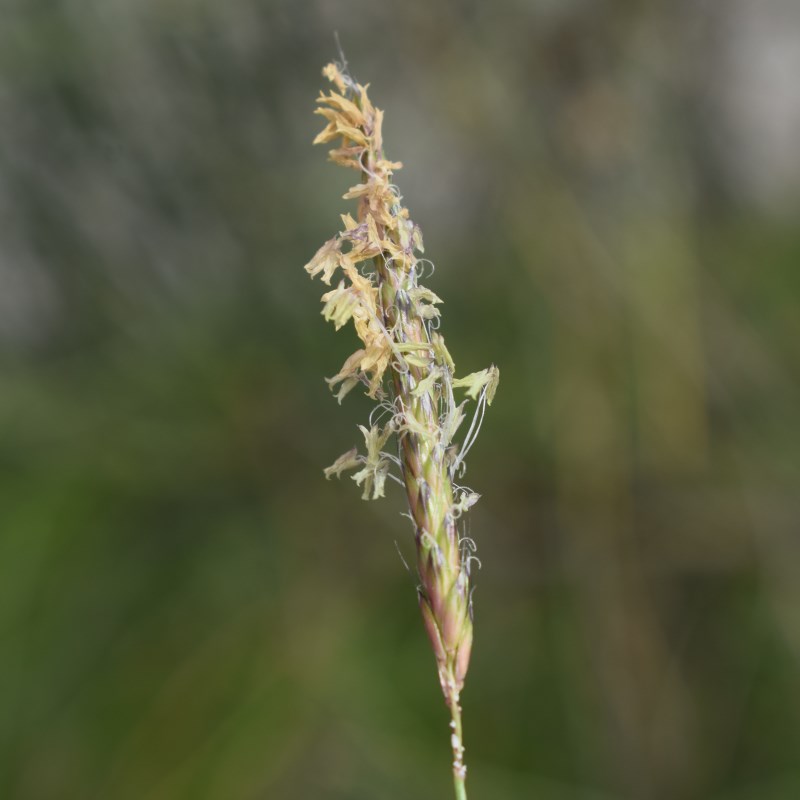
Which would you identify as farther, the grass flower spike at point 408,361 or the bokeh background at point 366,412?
the bokeh background at point 366,412

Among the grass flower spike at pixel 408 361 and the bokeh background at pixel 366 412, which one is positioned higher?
the bokeh background at pixel 366 412

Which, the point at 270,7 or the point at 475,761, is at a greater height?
the point at 270,7

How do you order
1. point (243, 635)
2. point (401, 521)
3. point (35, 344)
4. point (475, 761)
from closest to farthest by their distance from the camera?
1. point (475, 761)
2. point (243, 635)
3. point (401, 521)
4. point (35, 344)

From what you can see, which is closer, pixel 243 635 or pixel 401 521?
pixel 243 635

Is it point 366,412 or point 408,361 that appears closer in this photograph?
point 408,361

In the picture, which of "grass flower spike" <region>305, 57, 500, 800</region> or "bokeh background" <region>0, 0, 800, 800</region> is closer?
"grass flower spike" <region>305, 57, 500, 800</region>

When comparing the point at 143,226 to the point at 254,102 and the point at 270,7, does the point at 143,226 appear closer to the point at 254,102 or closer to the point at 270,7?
the point at 254,102

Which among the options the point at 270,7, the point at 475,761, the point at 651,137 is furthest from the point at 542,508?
the point at 270,7

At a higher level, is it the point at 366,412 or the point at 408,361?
the point at 366,412
